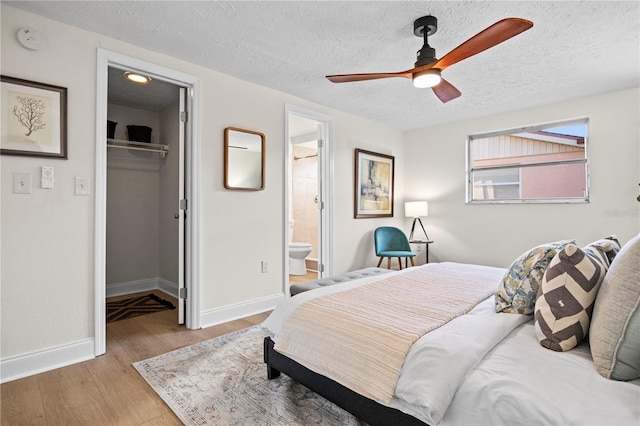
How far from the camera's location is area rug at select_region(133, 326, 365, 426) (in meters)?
1.62

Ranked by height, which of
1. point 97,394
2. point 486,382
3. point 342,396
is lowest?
point 97,394

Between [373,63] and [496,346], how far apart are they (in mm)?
2371

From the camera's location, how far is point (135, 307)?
11.6 ft

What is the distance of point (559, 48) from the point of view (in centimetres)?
255

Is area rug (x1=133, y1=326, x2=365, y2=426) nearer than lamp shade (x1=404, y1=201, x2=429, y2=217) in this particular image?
Yes

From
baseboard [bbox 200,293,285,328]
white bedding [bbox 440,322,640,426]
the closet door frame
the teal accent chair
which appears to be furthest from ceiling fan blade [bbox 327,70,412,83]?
the teal accent chair

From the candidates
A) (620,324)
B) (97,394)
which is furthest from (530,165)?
(97,394)

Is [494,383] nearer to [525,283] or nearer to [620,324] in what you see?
[620,324]

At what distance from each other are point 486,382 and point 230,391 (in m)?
1.38

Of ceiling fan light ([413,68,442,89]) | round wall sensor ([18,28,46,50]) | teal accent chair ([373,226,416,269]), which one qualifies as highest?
round wall sensor ([18,28,46,50])

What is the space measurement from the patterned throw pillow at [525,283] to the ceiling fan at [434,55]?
1113mm

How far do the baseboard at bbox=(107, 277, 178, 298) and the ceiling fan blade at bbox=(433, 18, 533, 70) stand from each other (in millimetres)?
3737

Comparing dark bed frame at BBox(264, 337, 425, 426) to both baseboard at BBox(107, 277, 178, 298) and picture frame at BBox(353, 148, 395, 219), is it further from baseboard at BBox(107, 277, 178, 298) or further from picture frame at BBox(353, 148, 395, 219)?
picture frame at BBox(353, 148, 395, 219)

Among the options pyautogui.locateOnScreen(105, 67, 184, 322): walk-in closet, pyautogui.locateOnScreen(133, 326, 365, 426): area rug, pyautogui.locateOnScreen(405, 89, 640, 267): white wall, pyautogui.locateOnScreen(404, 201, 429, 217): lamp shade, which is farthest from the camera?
pyautogui.locateOnScreen(404, 201, 429, 217): lamp shade
